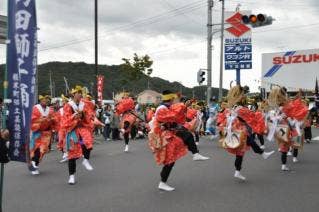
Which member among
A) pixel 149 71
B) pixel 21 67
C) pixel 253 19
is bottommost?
pixel 21 67

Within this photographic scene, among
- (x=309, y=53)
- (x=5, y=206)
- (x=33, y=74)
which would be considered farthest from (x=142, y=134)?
(x=309, y=53)

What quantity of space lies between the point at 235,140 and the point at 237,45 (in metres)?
14.5

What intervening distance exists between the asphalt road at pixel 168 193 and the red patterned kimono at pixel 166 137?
1.89 feet

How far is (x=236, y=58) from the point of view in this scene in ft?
73.2

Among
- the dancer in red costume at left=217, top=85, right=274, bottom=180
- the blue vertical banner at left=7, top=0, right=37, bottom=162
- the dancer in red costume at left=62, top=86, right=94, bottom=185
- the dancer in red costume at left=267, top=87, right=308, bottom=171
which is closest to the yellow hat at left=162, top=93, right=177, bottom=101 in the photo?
the dancer in red costume at left=217, top=85, right=274, bottom=180

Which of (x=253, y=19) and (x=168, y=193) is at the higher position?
(x=253, y=19)

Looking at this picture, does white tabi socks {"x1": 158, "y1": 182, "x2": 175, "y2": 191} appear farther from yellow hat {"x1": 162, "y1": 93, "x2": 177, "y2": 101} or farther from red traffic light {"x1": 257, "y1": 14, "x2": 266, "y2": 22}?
red traffic light {"x1": 257, "y1": 14, "x2": 266, "y2": 22}

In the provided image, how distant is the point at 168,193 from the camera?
7.80 m

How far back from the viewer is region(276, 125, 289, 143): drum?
9719 millimetres

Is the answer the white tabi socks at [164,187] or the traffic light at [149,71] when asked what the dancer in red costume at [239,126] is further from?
the traffic light at [149,71]

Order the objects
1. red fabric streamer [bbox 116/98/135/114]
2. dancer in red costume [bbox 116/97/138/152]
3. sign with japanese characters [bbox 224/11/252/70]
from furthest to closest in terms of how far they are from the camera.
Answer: sign with japanese characters [bbox 224/11/252/70] < red fabric streamer [bbox 116/98/135/114] < dancer in red costume [bbox 116/97/138/152]

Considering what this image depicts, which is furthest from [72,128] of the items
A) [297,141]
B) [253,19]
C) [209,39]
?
[209,39]

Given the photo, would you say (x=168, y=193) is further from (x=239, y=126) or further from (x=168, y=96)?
(x=239, y=126)

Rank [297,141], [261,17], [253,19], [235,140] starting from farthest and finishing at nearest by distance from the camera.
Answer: [253,19] < [261,17] < [297,141] < [235,140]
